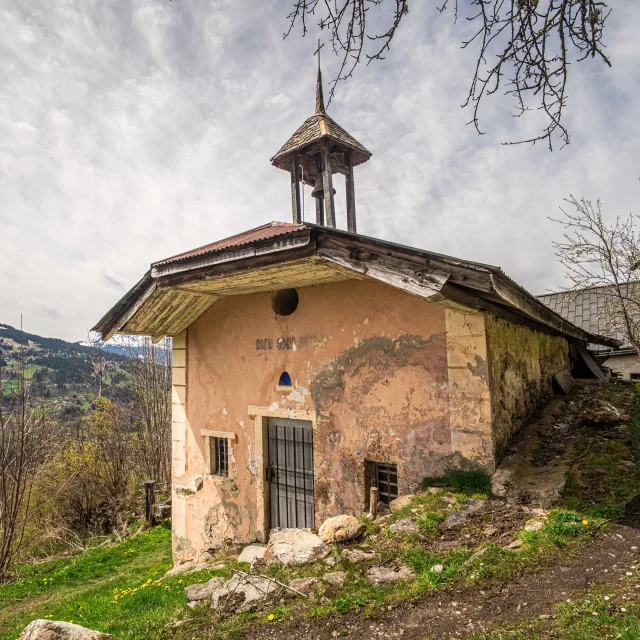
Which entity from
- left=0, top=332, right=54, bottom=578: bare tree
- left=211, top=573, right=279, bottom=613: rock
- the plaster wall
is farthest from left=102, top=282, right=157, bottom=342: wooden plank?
left=211, top=573, right=279, bottom=613: rock

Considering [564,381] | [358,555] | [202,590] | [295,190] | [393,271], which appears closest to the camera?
[202,590]

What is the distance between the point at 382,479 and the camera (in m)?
6.14

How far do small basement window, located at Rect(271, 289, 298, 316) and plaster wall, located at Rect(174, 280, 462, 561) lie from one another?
0.11 metres

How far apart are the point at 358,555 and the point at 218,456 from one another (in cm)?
460

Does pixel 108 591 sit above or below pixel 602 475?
below

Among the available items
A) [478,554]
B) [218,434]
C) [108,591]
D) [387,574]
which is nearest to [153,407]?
[218,434]

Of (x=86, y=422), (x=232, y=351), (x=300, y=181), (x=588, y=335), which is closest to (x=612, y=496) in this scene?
(x=232, y=351)

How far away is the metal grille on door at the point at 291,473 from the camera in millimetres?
6930

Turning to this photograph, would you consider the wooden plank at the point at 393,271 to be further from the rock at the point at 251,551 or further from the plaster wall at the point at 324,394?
the rock at the point at 251,551

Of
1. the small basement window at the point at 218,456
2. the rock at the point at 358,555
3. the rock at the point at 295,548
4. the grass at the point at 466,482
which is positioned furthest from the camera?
the small basement window at the point at 218,456

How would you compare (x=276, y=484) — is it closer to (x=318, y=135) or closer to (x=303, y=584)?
(x=303, y=584)

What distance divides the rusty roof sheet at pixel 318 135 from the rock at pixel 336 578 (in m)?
6.73

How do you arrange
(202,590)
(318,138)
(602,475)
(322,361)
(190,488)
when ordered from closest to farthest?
(202,590)
(602,475)
(322,361)
(318,138)
(190,488)

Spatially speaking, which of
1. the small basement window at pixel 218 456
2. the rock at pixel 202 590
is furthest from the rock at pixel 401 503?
the small basement window at pixel 218 456
